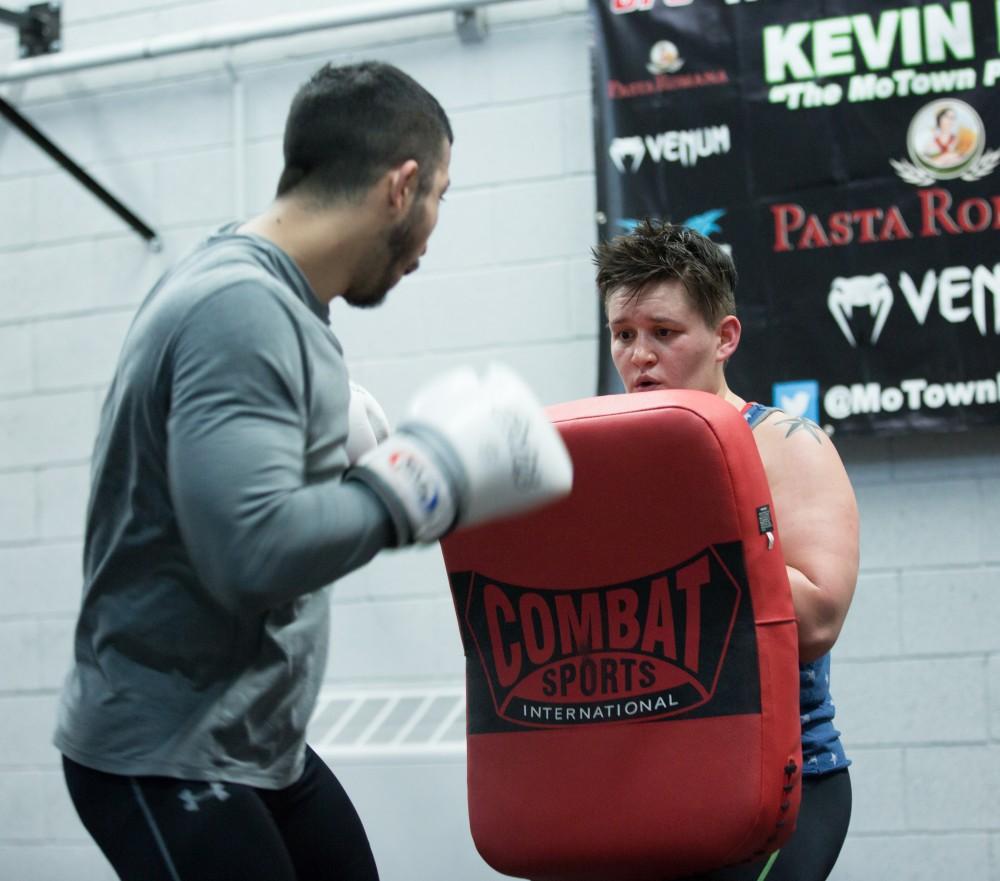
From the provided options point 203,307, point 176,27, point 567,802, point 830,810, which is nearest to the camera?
point 203,307

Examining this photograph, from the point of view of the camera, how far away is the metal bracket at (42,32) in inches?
138

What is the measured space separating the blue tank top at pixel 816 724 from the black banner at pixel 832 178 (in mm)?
1283

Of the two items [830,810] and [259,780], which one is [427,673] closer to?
[830,810]

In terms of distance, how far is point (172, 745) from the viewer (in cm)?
117

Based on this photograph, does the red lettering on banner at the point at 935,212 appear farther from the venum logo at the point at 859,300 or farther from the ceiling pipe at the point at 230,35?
the ceiling pipe at the point at 230,35

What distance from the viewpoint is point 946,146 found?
9.20ft

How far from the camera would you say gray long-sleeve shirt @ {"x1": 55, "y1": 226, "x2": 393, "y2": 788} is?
3.40 ft

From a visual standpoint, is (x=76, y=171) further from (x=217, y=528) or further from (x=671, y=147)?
(x=217, y=528)

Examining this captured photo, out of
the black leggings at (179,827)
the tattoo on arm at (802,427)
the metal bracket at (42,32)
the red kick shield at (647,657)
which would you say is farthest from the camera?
the metal bracket at (42,32)

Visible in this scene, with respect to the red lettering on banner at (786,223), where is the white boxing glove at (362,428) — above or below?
below

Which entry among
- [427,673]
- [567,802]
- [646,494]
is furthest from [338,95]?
[427,673]

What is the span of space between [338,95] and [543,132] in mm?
1965

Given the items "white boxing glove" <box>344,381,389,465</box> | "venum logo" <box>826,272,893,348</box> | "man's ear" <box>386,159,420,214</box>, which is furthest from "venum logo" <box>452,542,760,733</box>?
"venum logo" <box>826,272,893,348</box>

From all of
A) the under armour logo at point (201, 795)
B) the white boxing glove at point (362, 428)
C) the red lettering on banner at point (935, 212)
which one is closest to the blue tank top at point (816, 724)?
the white boxing glove at point (362, 428)
